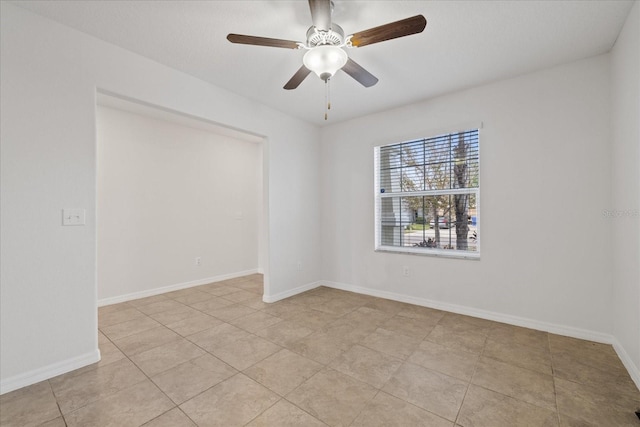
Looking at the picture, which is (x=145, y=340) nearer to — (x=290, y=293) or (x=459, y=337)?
(x=290, y=293)

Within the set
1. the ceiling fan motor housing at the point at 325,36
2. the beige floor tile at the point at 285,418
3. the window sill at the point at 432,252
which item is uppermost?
the ceiling fan motor housing at the point at 325,36

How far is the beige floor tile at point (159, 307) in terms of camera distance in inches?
135

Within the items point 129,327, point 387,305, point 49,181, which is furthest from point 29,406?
point 387,305

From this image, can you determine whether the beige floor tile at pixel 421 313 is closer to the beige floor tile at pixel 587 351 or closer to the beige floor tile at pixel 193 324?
the beige floor tile at pixel 587 351

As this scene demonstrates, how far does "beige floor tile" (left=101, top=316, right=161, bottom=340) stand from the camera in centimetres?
277

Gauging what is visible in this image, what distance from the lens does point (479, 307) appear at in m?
3.15

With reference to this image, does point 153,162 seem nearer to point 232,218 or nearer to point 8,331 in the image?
point 232,218

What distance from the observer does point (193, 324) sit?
3014 millimetres

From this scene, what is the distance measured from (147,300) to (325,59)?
388cm

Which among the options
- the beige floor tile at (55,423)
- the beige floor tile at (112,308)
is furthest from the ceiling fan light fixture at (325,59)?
the beige floor tile at (112,308)

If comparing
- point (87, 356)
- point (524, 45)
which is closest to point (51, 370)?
point (87, 356)

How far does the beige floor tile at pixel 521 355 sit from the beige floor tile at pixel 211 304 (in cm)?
295

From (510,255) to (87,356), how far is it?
3.99 m

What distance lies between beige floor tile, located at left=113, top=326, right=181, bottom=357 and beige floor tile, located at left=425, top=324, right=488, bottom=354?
8.22ft
